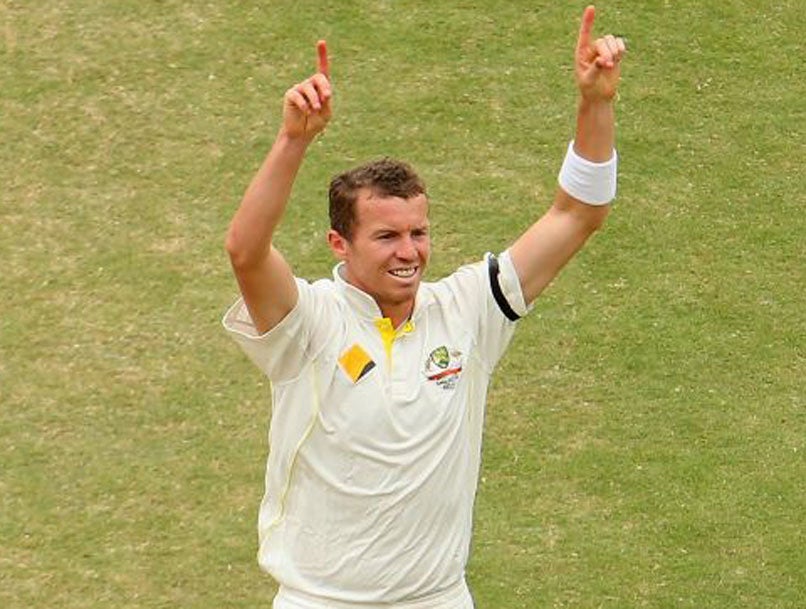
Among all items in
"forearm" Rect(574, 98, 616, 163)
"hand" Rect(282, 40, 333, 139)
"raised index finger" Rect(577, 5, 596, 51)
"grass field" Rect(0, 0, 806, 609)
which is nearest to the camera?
"hand" Rect(282, 40, 333, 139)

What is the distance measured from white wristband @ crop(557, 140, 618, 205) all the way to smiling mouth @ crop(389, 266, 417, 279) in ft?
2.12

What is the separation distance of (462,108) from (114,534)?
407 centimetres

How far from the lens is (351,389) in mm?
6648

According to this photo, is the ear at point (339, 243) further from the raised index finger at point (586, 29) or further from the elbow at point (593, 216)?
the raised index finger at point (586, 29)

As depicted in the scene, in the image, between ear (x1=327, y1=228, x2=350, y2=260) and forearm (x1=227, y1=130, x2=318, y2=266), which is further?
ear (x1=327, y1=228, x2=350, y2=260)

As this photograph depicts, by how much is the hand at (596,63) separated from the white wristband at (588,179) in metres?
0.24

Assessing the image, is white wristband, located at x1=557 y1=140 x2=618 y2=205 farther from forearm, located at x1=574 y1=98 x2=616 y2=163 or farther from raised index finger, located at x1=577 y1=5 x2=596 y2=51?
raised index finger, located at x1=577 y1=5 x2=596 y2=51

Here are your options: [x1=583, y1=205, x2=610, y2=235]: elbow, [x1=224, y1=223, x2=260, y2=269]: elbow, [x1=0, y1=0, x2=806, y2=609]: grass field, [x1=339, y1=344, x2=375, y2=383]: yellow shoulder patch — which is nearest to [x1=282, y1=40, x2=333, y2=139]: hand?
[x1=224, y1=223, x2=260, y2=269]: elbow

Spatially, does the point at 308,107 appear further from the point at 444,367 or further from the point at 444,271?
the point at 444,271

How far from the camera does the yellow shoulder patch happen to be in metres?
6.67

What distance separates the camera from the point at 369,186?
21.9ft

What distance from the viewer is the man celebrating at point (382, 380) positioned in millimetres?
6633

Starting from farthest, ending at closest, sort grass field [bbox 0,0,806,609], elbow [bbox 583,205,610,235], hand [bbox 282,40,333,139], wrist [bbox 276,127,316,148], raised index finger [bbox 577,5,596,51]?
grass field [bbox 0,0,806,609] < elbow [bbox 583,205,610,235] < raised index finger [bbox 577,5,596,51] < wrist [bbox 276,127,316,148] < hand [bbox 282,40,333,139]

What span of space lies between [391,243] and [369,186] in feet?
0.69
